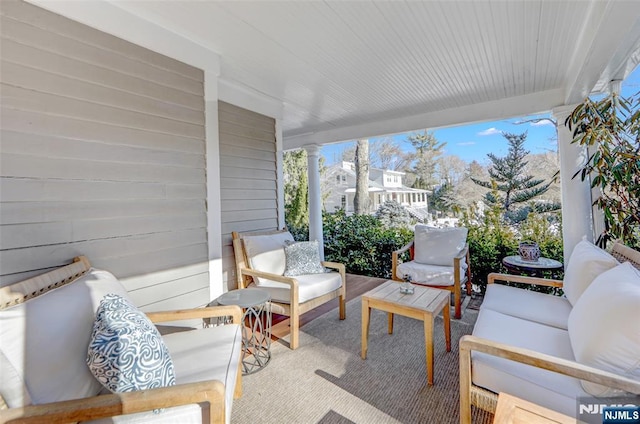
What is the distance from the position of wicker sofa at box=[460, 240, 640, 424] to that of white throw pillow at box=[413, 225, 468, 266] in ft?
5.50

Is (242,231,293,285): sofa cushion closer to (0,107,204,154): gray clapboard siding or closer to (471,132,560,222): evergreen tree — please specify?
(0,107,204,154): gray clapboard siding

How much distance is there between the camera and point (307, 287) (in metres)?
2.71

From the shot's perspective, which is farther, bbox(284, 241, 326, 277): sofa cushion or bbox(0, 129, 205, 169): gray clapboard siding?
bbox(284, 241, 326, 277): sofa cushion

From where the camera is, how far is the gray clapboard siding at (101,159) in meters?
1.54

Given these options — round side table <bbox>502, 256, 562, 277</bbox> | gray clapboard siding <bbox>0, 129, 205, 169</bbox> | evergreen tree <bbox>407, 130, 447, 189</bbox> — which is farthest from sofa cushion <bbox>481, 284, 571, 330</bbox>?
evergreen tree <bbox>407, 130, 447, 189</bbox>

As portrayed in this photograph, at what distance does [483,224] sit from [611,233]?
1.51m

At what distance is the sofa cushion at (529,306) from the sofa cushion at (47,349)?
2502mm

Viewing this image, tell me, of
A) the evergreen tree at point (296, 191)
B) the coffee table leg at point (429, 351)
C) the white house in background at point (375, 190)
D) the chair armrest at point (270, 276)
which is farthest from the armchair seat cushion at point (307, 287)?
the white house in background at point (375, 190)

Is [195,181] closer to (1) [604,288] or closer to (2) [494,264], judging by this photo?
(1) [604,288]

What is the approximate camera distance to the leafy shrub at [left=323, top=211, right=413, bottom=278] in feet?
15.8

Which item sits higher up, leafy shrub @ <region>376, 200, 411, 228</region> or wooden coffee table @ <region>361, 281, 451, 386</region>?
leafy shrub @ <region>376, 200, 411, 228</region>

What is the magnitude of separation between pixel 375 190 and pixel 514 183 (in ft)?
14.6

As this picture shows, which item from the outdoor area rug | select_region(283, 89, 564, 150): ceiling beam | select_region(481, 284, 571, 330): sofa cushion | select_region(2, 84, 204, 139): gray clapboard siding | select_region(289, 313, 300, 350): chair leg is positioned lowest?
the outdoor area rug

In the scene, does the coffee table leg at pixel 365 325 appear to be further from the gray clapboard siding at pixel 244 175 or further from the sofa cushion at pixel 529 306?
the gray clapboard siding at pixel 244 175
